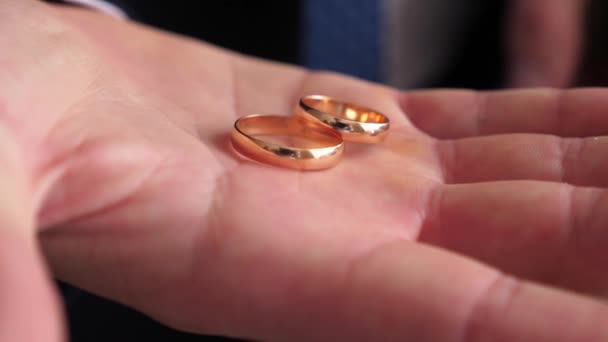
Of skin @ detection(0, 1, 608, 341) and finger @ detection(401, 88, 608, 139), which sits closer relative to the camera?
skin @ detection(0, 1, 608, 341)

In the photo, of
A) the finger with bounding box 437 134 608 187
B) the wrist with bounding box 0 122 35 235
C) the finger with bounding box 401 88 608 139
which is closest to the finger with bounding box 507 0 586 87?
the finger with bounding box 401 88 608 139

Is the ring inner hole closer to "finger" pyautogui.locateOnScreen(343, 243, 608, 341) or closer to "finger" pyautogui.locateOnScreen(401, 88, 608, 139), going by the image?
"finger" pyautogui.locateOnScreen(401, 88, 608, 139)

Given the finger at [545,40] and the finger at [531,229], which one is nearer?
the finger at [531,229]

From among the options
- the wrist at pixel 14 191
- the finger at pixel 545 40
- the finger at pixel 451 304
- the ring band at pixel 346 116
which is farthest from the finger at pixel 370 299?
the finger at pixel 545 40

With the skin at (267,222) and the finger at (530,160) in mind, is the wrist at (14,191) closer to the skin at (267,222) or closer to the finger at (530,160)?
the skin at (267,222)

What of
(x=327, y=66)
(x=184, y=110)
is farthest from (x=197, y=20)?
(x=184, y=110)

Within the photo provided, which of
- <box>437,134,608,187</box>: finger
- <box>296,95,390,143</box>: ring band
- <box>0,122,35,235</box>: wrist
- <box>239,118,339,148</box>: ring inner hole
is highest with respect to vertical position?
<box>0,122,35,235</box>: wrist

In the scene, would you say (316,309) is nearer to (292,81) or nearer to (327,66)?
(292,81)
